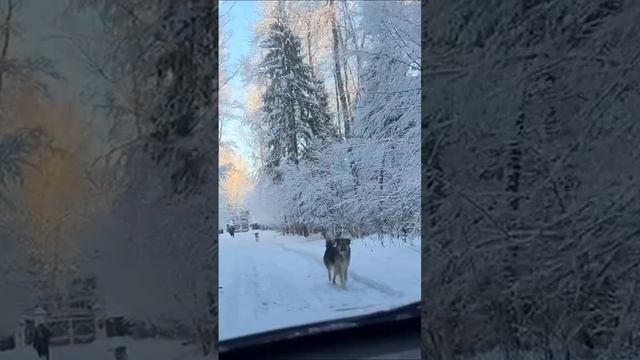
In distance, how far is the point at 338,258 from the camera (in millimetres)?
3230

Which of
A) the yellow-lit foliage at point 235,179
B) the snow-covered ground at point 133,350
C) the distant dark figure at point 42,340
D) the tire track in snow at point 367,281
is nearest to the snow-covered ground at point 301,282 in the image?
the tire track in snow at point 367,281

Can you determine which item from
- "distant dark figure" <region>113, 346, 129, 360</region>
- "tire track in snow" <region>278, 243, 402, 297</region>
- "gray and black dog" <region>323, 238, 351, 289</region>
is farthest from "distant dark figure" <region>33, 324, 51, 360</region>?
"gray and black dog" <region>323, 238, 351, 289</region>

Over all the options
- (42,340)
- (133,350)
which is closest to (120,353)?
(133,350)

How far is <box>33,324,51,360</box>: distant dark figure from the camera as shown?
187 cm

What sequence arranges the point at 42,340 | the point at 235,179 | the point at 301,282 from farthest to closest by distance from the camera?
the point at 301,282 < the point at 235,179 < the point at 42,340

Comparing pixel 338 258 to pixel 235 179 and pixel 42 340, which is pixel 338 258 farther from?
pixel 42 340

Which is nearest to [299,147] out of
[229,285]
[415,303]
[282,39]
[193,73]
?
[282,39]

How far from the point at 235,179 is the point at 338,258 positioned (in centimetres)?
68

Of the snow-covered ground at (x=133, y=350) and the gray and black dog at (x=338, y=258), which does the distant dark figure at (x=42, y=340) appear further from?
the gray and black dog at (x=338, y=258)

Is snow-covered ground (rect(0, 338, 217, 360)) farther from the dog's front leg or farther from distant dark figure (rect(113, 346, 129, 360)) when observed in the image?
the dog's front leg

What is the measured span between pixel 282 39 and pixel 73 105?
1486 millimetres

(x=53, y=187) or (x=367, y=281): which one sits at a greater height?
(x=53, y=187)

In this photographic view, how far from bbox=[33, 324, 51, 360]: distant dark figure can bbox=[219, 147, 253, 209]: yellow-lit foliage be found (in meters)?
1.14

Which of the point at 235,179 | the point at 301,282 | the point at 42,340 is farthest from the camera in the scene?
the point at 301,282
